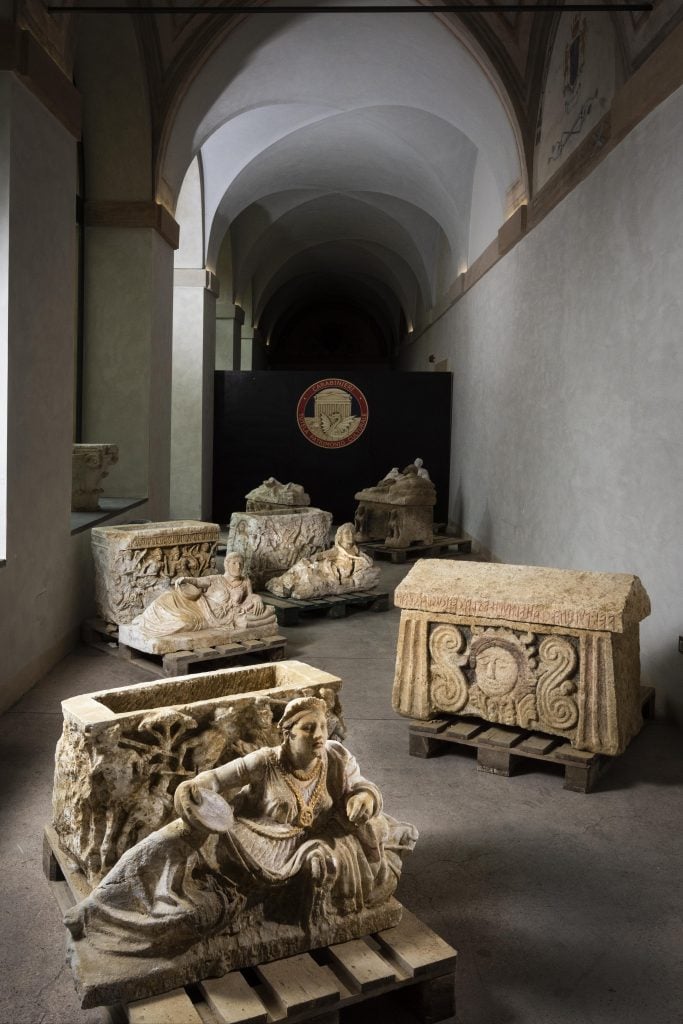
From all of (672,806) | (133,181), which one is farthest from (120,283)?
(672,806)

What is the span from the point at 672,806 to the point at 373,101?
1108 cm

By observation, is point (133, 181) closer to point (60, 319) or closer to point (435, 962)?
point (60, 319)

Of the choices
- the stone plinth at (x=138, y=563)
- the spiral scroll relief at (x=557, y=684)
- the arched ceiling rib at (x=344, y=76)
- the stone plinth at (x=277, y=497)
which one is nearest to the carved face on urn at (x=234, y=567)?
the stone plinth at (x=138, y=563)

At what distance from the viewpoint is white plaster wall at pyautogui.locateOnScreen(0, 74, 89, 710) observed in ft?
19.1

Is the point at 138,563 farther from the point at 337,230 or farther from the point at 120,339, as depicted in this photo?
the point at 337,230

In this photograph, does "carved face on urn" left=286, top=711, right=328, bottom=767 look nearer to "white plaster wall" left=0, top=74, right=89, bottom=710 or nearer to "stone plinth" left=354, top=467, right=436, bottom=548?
"white plaster wall" left=0, top=74, right=89, bottom=710

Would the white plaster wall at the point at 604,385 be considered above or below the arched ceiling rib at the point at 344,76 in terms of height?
below

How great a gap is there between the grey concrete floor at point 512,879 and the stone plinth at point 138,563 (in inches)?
60.6

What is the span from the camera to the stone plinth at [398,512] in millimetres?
12531

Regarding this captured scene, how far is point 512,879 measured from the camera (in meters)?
3.73

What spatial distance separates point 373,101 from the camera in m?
12.6

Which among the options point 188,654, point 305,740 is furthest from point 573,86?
point 305,740

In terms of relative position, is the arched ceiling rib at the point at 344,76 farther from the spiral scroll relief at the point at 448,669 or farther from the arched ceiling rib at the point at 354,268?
the arched ceiling rib at the point at 354,268

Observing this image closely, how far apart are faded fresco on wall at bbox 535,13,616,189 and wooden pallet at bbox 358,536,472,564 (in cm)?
506
